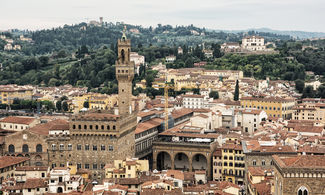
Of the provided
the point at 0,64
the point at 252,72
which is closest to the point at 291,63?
the point at 252,72

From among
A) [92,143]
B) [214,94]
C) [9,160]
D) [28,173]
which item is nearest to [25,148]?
[9,160]

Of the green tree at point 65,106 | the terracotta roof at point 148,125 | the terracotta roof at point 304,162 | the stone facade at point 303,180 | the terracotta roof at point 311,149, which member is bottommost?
the green tree at point 65,106

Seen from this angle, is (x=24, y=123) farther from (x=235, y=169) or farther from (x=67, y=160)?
(x=235, y=169)

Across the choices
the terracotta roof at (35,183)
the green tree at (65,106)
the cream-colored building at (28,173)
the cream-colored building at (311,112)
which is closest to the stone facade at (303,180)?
the terracotta roof at (35,183)

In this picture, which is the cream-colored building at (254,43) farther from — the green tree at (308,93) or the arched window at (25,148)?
the arched window at (25,148)

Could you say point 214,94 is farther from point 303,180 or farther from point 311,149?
point 303,180

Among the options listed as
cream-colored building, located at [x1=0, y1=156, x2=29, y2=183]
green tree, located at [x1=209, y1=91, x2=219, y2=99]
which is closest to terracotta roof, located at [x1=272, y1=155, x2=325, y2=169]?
cream-colored building, located at [x1=0, y1=156, x2=29, y2=183]
